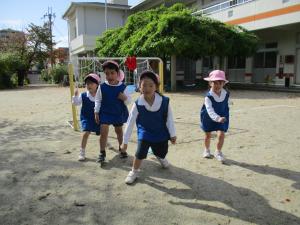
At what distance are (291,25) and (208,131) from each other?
1601 cm

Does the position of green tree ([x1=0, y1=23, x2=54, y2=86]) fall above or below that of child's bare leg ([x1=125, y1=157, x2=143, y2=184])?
above

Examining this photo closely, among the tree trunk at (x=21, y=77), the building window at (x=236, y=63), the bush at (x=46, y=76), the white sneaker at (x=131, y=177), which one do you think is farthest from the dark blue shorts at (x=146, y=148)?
the bush at (x=46, y=76)

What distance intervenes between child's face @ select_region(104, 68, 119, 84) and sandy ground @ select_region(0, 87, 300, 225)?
1.17 meters

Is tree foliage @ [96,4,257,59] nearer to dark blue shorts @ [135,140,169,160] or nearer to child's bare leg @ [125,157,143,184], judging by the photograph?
dark blue shorts @ [135,140,169,160]

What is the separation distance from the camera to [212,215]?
10.1 feet

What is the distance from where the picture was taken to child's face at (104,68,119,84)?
14.8 ft

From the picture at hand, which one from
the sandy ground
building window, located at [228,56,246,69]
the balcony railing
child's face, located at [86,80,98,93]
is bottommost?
the sandy ground

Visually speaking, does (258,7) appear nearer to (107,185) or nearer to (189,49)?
(189,49)

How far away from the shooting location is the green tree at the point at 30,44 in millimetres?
33844

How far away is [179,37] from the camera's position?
15.1 metres

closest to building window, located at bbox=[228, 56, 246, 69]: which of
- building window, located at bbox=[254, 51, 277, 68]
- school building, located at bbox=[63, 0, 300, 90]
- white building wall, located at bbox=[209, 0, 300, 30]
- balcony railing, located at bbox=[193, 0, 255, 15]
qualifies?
school building, located at bbox=[63, 0, 300, 90]

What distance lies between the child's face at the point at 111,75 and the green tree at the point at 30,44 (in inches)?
1225

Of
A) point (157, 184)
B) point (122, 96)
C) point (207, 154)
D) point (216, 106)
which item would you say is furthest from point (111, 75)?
point (207, 154)

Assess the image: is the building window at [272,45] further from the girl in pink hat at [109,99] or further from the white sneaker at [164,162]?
the white sneaker at [164,162]
